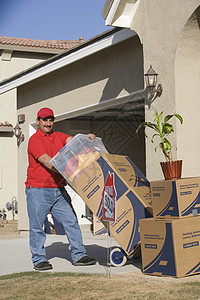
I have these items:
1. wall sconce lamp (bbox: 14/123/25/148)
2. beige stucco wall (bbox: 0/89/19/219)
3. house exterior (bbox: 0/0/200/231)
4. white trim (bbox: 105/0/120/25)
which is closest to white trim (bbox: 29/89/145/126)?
house exterior (bbox: 0/0/200/231)

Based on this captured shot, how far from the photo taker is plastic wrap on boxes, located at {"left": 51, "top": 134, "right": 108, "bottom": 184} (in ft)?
16.6

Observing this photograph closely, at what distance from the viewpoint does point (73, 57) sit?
9164 millimetres

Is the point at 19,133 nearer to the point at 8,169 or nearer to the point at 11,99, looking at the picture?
the point at 8,169

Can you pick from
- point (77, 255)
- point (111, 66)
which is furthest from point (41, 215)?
point (111, 66)

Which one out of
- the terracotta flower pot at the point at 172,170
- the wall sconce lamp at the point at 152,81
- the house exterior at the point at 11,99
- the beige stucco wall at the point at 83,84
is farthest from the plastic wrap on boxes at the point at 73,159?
the house exterior at the point at 11,99

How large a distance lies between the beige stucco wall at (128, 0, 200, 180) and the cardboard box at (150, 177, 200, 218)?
1482mm

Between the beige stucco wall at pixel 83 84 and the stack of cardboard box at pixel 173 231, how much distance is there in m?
3.30

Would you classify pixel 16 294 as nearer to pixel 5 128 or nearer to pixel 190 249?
pixel 190 249

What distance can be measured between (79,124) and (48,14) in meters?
11.3

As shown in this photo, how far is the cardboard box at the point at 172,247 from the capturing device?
4.25 m

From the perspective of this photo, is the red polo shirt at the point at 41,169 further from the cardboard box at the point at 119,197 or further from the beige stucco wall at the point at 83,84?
the beige stucco wall at the point at 83,84

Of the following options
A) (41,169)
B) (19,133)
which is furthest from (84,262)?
(19,133)

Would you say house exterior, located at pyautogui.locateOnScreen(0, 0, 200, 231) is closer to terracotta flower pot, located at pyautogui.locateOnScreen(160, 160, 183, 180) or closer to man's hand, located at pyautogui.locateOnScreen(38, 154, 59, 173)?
terracotta flower pot, located at pyautogui.locateOnScreen(160, 160, 183, 180)

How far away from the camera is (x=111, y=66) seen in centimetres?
827
